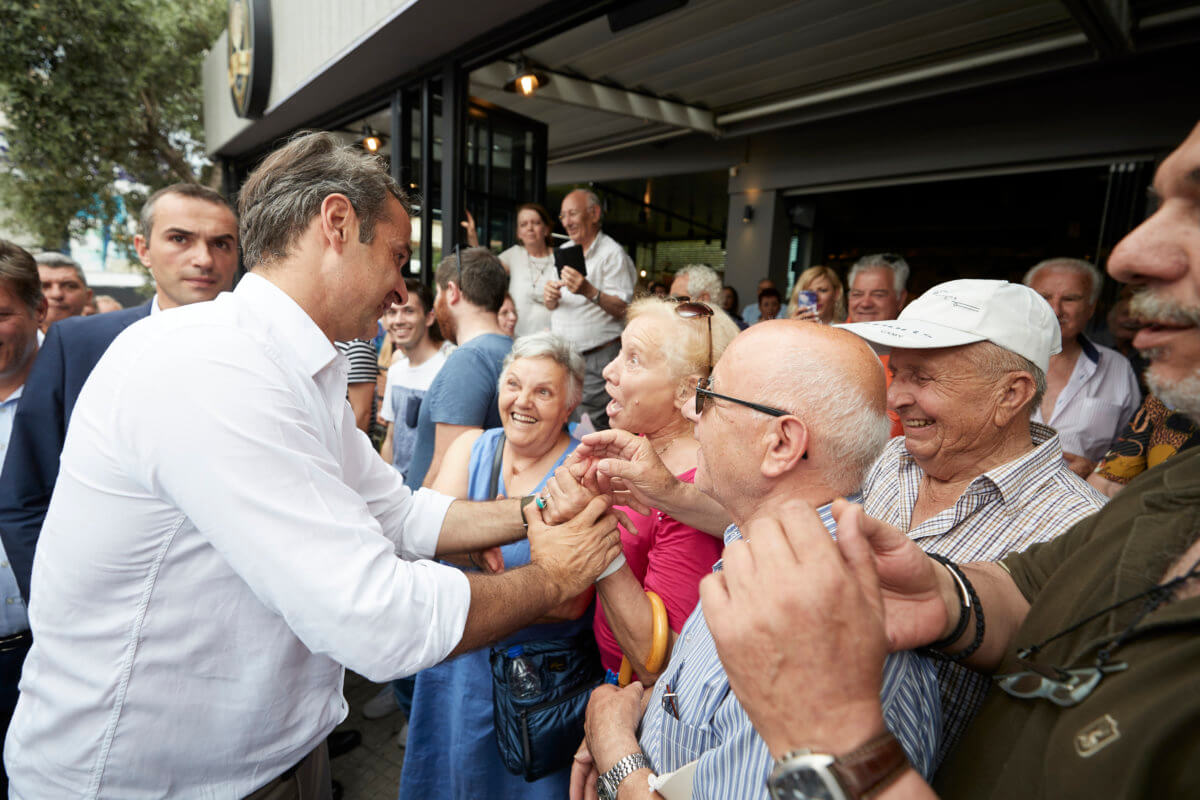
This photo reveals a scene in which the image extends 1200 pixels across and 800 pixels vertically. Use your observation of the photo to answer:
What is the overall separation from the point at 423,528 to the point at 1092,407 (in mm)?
3665

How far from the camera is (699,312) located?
239 centimetres

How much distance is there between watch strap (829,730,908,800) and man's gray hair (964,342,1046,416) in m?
1.36

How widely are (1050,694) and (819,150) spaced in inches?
376

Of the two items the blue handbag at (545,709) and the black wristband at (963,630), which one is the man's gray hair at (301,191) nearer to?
the blue handbag at (545,709)

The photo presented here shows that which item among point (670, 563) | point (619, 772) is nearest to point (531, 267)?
point (670, 563)

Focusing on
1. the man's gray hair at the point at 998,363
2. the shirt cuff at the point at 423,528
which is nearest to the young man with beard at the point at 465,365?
the shirt cuff at the point at 423,528

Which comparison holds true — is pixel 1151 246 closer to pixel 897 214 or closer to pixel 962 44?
pixel 962 44

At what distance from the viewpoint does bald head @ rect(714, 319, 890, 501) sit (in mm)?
1345

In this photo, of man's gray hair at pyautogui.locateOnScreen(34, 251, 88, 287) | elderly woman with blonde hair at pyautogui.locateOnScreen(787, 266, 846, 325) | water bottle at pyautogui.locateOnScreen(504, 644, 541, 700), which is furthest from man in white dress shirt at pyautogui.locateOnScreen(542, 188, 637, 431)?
man's gray hair at pyautogui.locateOnScreen(34, 251, 88, 287)

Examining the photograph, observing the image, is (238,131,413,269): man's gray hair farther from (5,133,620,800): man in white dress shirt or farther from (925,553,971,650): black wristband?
(925,553,971,650): black wristband

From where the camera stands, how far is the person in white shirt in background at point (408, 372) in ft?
13.1

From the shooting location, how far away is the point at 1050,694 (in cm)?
85

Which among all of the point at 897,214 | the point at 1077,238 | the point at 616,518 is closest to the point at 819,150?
the point at 897,214

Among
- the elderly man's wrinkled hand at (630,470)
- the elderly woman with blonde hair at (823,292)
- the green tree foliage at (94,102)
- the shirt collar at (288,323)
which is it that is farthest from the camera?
the green tree foliage at (94,102)
